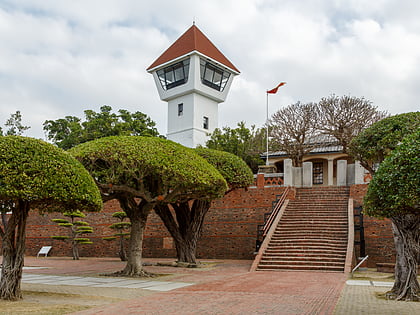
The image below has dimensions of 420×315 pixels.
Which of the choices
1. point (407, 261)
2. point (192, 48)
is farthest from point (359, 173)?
point (192, 48)

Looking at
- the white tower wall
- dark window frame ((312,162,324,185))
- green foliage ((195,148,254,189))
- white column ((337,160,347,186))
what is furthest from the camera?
the white tower wall

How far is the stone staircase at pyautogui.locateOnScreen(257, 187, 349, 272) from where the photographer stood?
14.9 meters

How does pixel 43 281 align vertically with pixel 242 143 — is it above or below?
below

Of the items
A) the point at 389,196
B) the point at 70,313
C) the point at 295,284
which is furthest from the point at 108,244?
the point at 389,196

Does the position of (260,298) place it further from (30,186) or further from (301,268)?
(301,268)

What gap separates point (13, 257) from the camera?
8.91 m

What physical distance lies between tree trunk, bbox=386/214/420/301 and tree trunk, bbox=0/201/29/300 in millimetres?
7629

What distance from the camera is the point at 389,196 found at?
7496 millimetres

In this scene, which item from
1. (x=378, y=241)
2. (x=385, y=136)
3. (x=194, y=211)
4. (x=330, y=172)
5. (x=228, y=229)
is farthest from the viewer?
(x=330, y=172)

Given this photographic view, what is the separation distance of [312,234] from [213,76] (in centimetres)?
2134

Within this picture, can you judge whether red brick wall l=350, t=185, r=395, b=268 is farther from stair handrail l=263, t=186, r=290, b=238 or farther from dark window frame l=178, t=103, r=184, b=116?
dark window frame l=178, t=103, r=184, b=116

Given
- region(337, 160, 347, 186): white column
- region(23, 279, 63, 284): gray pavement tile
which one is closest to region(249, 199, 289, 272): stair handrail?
region(337, 160, 347, 186): white column

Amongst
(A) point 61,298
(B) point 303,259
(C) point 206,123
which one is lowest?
(A) point 61,298

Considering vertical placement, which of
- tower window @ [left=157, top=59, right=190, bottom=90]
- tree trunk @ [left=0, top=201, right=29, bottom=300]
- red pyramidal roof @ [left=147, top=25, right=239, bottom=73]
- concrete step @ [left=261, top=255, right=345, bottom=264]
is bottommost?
concrete step @ [left=261, top=255, right=345, bottom=264]
